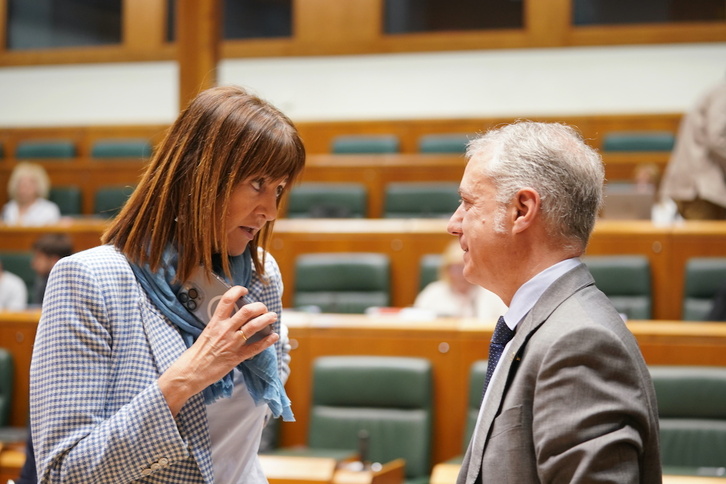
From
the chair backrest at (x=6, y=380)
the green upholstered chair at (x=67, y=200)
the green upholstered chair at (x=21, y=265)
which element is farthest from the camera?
the green upholstered chair at (x=67, y=200)

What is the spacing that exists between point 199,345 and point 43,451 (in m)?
0.18

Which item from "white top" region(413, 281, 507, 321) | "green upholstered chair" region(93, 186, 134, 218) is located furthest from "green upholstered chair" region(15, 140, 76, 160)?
"white top" region(413, 281, 507, 321)

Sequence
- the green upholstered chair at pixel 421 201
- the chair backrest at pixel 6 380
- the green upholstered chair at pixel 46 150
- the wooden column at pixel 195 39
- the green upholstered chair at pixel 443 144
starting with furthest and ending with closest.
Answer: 1. the green upholstered chair at pixel 46 150
2. the green upholstered chair at pixel 443 144
3. the green upholstered chair at pixel 421 201
4. the wooden column at pixel 195 39
5. the chair backrest at pixel 6 380

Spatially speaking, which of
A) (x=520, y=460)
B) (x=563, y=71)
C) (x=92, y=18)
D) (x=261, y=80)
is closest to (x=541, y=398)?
(x=520, y=460)

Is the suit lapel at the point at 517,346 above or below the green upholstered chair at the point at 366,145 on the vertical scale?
above

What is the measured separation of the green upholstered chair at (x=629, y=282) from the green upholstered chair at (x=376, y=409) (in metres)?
0.92

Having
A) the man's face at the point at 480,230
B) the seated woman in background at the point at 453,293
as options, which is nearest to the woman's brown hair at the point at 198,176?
the man's face at the point at 480,230

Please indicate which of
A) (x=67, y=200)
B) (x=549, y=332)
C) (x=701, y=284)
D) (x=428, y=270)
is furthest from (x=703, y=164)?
(x=67, y=200)

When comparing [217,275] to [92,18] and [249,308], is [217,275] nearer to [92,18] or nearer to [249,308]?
[249,308]

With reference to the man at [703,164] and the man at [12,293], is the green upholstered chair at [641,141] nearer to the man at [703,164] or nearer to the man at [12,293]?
the man at [703,164]

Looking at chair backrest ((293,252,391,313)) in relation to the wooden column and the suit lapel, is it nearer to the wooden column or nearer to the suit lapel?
the wooden column

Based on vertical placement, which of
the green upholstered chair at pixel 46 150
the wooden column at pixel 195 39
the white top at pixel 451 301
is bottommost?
the white top at pixel 451 301

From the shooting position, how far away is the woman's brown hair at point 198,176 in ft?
2.88

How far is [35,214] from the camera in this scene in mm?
4164
